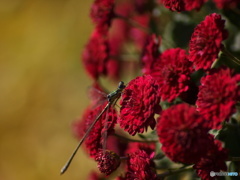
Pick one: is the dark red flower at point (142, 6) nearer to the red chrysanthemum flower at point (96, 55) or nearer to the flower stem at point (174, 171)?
the red chrysanthemum flower at point (96, 55)

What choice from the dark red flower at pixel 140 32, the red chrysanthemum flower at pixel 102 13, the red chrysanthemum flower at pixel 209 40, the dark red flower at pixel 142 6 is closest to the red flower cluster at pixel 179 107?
the red chrysanthemum flower at pixel 209 40

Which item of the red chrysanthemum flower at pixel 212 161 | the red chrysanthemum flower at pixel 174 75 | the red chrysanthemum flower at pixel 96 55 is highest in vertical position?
the red chrysanthemum flower at pixel 96 55

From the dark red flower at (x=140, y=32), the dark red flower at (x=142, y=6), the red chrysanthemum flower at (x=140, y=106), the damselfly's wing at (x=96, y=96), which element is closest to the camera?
the red chrysanthemum flower at (x=140, y=106)

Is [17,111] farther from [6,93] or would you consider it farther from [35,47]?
[35,47]

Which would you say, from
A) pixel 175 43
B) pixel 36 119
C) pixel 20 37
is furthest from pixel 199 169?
pixel 20 37

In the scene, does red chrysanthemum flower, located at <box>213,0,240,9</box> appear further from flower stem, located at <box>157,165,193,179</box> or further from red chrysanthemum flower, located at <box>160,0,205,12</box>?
flower stem, located at <box>157,165,193,179</box>

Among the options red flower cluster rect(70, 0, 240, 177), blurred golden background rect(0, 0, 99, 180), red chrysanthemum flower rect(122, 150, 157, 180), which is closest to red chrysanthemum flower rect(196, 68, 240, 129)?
red flower cluster rect(70, 0, 240, 177)

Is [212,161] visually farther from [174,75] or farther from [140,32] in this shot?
[140,32]
